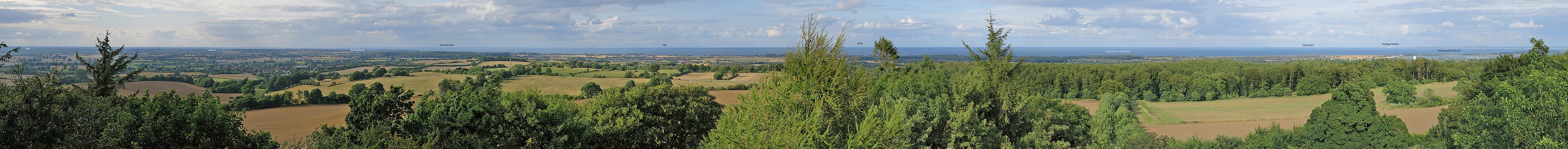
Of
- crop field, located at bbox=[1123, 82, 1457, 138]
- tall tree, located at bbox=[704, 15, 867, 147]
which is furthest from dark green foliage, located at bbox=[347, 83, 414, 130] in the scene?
crop field, located at bbox=[1123, 82, 1457, 138]

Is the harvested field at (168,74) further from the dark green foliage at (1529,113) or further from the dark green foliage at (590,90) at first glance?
the dark green foliage at (1529,113)

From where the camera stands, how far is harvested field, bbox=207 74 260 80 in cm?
5831

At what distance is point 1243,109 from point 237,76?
A: 7758 centimetres

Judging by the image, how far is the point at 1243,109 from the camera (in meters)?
58.7

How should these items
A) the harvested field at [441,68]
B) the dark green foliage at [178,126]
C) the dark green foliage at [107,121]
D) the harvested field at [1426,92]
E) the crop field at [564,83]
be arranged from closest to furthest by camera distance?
the dark green foliage at [107,121] < the dark green foliage at [178,126] < the crop field at [564,83] < the harvested field at [1426,92] < the harvested field at [441,68]

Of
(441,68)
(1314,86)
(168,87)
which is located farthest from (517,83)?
(1314,86)

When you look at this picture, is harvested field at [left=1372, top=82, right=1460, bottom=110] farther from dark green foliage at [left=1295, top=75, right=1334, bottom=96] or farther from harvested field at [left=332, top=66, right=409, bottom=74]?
harvested field at [left=332, top=66, right=409, bottom=74]

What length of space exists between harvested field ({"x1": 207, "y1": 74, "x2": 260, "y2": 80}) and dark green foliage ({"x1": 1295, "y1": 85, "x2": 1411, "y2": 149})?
64.1 m

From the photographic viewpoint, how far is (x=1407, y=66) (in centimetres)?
8381

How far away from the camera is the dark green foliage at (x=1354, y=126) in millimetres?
26438

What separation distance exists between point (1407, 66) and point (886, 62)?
84.2 meters

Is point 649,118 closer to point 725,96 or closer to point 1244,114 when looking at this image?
point 725,96

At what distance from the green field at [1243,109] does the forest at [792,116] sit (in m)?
18.8

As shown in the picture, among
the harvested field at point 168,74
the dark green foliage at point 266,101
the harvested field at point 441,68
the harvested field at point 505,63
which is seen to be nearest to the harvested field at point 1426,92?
the dark green foliage at point 266,101
